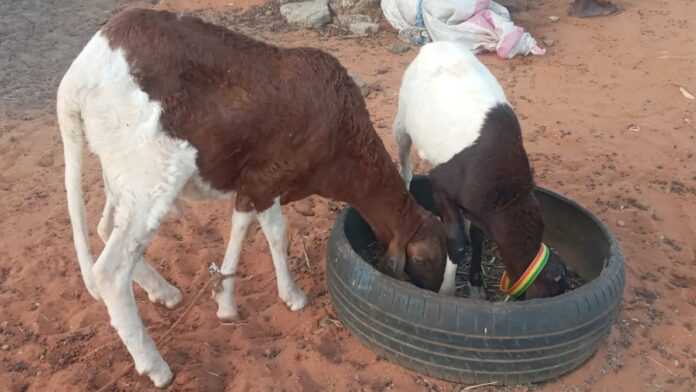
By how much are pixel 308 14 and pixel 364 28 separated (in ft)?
2.66

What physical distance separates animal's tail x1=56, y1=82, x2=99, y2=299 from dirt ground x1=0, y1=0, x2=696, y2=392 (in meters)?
0.71

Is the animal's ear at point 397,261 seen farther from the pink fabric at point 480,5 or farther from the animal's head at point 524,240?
the pink fabric at point 480,5

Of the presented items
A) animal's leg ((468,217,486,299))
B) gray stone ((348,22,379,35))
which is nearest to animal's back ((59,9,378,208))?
animal's leg ((468,217,486,299))

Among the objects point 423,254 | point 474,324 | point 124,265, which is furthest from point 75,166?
point 474,324

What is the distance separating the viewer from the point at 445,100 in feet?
14.6

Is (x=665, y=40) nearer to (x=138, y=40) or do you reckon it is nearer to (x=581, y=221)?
(x=581, y=221)

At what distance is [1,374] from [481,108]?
10.6 ft

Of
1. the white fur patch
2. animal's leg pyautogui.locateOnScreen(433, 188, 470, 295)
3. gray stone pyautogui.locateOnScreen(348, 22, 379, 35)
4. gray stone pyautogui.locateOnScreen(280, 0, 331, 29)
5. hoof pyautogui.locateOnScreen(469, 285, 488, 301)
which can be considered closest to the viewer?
the white fur patch

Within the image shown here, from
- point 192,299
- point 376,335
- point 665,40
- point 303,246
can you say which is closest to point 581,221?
point 376,335

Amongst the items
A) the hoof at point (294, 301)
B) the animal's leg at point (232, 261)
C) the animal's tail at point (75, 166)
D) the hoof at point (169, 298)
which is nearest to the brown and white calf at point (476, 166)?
the hoof at point (294, 301)

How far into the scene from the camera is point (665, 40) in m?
8.80

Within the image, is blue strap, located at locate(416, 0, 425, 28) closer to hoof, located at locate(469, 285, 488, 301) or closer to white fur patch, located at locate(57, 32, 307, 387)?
hoof, located at locate(469, 285, 488, 301)

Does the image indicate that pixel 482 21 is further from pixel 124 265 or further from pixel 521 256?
pixel 124 265

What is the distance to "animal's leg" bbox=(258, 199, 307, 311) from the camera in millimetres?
4031
